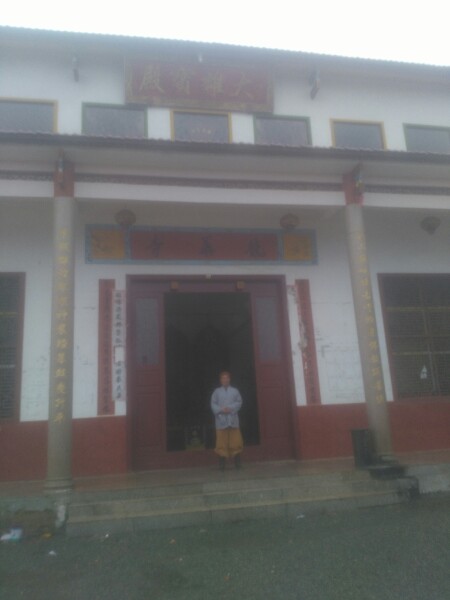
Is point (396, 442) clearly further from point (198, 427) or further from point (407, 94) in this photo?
point (407, 94)

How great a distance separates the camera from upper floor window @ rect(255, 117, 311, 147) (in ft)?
27.2

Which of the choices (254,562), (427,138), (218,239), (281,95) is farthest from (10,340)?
(427,138)

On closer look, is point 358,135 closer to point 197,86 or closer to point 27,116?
point 197,86

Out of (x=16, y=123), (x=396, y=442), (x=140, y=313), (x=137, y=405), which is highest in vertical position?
(x=16, y=123)

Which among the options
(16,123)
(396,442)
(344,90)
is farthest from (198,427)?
(344,90)

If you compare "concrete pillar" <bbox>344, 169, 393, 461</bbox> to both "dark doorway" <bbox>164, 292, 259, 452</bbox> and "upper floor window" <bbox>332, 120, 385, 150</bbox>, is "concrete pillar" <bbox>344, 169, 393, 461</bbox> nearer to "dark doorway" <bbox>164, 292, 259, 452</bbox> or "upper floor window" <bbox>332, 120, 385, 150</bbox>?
"upper floor window" <bbox>332, 120, 385, 150</bbox>

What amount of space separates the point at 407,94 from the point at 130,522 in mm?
8483

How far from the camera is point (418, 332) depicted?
8023 millimetres

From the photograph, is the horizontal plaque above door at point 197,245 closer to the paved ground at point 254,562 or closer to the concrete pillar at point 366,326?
the concrete pillar at point 366,326

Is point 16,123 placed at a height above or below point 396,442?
above

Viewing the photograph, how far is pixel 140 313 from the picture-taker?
7445mm

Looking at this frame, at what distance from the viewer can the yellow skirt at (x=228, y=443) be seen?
661 centimetres

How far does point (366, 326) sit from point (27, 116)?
597 centimetres

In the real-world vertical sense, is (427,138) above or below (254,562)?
above
